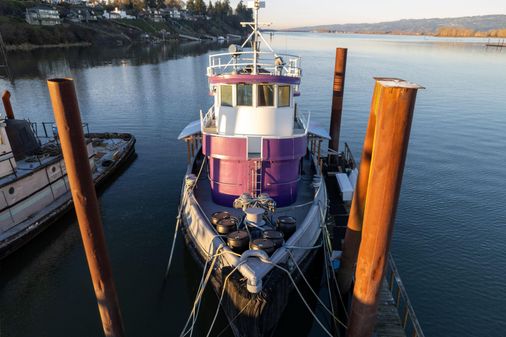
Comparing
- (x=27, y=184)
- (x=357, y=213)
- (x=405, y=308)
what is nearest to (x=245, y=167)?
(x=357, y=213)

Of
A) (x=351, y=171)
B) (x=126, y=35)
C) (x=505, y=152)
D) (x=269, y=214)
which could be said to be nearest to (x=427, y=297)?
(x=269, y=214)

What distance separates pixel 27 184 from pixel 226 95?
37.1 ft

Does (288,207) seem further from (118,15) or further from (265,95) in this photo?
(118,15)

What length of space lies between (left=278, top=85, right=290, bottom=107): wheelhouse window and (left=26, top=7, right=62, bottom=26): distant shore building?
121 meters

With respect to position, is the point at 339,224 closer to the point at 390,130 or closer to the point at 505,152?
the point at 390,130

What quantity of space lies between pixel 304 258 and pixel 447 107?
42.5 m

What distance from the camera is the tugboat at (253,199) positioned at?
9727 mm

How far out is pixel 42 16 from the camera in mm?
108438

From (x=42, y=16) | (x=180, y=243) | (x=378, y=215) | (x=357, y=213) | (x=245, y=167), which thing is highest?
(x=42, y=16)

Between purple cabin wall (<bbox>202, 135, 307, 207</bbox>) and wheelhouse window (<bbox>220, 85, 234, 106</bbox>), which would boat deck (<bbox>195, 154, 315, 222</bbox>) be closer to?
purple cabin wall (<bbox>202, 135, 307, 207</bbox>)

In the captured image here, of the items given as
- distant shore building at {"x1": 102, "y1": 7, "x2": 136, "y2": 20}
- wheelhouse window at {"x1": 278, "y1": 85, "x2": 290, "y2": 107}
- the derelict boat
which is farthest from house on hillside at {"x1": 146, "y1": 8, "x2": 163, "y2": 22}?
wheelhouse window at {"x1": 278, "y1": 85, "x2": 290, "y2": 107}

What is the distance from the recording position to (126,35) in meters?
134

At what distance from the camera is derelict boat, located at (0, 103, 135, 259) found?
15648mm

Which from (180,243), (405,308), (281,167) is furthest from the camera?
(180,243)
